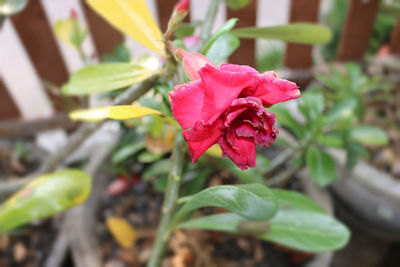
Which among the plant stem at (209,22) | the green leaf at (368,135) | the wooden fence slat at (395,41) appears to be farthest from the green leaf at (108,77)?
the wooden fence slat at (395,41)

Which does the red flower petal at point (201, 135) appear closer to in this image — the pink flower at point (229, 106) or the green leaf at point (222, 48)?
the pink flower at point (229, 106)

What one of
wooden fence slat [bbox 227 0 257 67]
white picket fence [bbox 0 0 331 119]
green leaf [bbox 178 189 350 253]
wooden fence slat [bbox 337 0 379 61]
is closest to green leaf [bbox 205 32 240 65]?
green leaf [bbox 178 189 350 253]

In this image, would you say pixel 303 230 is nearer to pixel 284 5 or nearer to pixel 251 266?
pixel 251 266

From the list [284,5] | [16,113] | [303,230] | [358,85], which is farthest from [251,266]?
[284,5]

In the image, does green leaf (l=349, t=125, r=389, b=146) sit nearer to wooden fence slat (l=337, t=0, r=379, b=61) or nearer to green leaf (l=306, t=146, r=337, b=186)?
green leaf (l=306, t=146, r=337, b=186)

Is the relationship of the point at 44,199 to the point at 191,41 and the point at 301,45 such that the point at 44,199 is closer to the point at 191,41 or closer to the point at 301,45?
the point at 191,41

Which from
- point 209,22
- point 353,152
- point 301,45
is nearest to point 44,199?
point 209,22

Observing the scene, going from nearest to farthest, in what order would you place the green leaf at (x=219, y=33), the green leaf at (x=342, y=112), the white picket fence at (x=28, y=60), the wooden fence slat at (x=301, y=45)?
the green leaf at (x=219, y=33) → the green leaf at (x=342, y=112) → the wooden fence slat at (x=301, y=45) → the white picket fence at (x=28, y=60)
